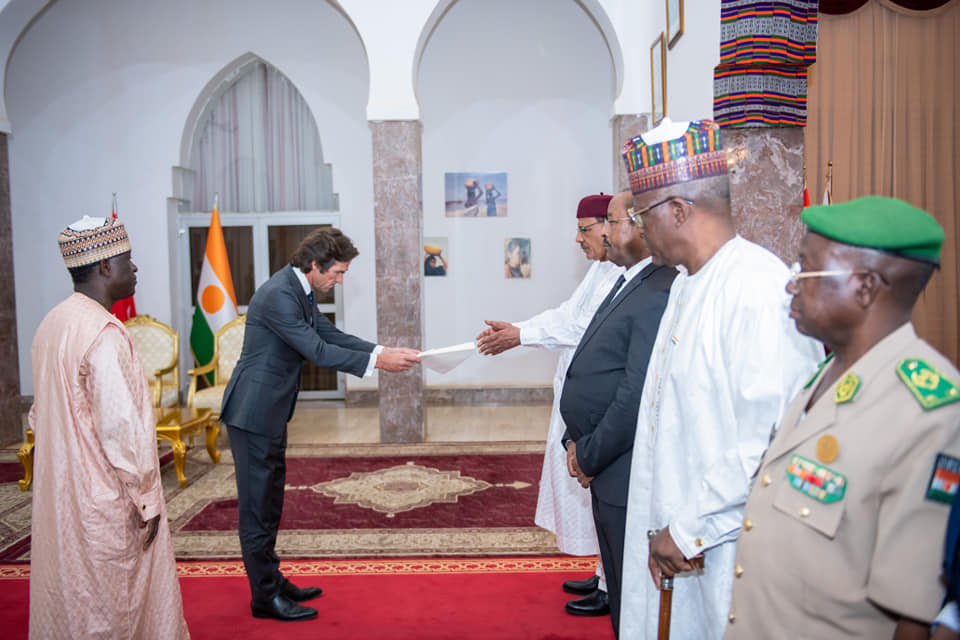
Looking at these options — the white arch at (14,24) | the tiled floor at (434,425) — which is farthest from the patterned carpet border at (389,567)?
the white arch at (14,24)

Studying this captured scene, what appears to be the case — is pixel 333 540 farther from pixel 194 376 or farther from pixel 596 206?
pixel 194 376

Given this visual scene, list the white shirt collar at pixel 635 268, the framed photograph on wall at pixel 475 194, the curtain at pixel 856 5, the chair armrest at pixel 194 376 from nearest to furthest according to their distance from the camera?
the white shirt collar at pixel 635 268 → the curtain at pixel 856 5 → the chair armrest at pixel 194 376 → the framed photograph on wall at pixel 475 194

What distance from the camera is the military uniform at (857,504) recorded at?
1.13 m

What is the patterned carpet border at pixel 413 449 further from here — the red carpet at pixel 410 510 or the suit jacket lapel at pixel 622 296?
the suit jacket lapel at pixel 622 296

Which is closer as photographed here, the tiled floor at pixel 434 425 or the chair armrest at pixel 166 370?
the chair armrest at pixel 166 370

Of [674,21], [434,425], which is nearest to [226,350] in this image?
[434,425]

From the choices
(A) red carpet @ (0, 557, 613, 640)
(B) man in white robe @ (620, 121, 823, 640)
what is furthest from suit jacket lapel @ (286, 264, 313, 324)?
(B) man in white robe @ (620, 121, 823, 640)

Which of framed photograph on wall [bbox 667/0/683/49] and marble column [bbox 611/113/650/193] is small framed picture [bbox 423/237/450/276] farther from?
framed photograph on wall [bbox 667/0/683/49]

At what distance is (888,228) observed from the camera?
127 cm

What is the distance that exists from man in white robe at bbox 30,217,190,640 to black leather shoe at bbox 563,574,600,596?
2020 mm

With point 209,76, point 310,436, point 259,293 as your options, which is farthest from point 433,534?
point 209,76

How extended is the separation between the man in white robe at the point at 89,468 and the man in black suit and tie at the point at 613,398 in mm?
1451

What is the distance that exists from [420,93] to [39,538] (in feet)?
23.3

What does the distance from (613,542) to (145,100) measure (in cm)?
826
